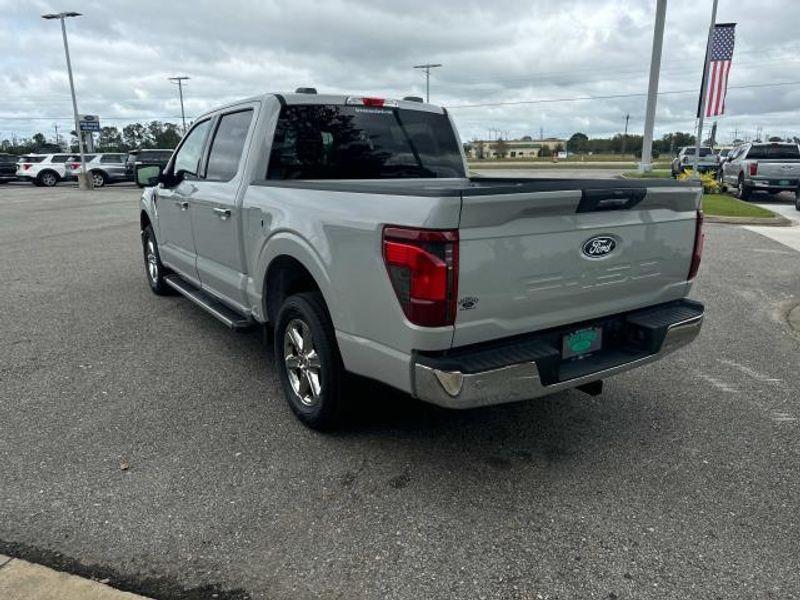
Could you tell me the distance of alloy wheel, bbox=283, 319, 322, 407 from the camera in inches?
142

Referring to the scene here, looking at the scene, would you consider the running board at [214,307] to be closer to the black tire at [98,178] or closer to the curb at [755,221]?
the curb at [755,221]

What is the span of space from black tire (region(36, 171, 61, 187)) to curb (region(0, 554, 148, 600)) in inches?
1340

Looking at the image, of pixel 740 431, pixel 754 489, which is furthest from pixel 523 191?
pixel 740 431

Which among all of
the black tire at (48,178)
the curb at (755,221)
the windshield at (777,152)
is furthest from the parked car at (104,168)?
the windshield at (777,152)

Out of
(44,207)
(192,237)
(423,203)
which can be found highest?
(423,203)

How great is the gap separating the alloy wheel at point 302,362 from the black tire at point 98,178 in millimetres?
30145

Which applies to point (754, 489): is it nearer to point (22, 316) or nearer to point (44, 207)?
point (22, 316)

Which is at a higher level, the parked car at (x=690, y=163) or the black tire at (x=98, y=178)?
the parked car at (x=690, y=163)

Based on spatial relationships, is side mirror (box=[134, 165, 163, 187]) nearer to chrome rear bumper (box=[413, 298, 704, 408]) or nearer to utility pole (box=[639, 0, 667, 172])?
chrome rear bumper (box=[413, 298, 704, 408])

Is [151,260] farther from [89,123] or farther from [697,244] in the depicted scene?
[89,123]

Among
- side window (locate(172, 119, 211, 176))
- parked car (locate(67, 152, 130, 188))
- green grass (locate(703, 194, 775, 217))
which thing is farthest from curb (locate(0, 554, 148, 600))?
parked car (locate(67, 152, 130, 188))

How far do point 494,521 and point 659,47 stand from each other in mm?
28831

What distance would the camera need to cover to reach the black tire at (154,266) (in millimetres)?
6773

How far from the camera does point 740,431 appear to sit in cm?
373
